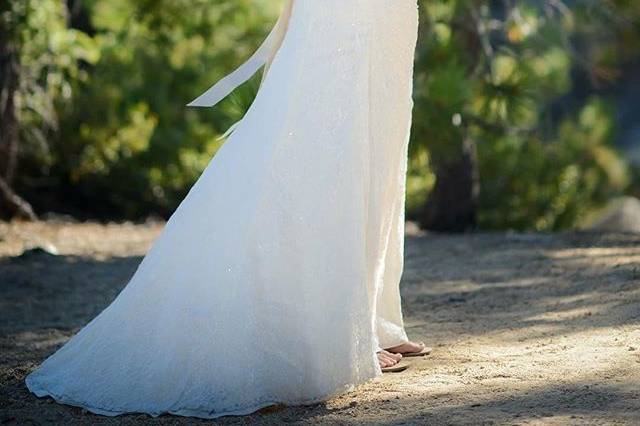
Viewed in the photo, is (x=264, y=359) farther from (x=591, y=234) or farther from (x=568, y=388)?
(x=591, y=234)

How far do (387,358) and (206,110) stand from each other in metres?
6.12

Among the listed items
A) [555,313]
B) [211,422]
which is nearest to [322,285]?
[211,422]

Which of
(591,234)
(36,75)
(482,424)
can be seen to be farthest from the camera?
(36,75)

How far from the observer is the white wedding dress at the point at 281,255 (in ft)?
9.50

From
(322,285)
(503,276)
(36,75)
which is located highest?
(36,75)

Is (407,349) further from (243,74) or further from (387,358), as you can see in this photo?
(243,74)

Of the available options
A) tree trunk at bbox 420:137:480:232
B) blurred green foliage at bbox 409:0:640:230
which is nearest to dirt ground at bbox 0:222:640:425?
tree trunk at bbox 420:137:480:232

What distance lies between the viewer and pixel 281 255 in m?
2.92

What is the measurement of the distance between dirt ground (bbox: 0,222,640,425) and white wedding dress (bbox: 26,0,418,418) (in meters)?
0.10

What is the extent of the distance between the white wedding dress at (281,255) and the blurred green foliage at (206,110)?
2947 millimetres

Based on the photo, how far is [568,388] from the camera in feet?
9.56

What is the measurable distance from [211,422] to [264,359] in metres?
0.21

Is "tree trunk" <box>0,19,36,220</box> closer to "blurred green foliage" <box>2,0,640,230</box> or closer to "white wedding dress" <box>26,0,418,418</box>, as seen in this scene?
"blurred green foliage" <box>2,0,640,230</box>

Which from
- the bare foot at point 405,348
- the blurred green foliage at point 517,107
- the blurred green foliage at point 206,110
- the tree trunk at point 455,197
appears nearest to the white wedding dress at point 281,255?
the bare foot at point 405,348
